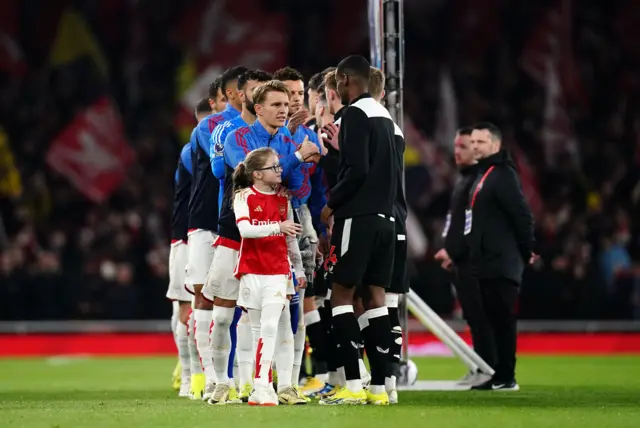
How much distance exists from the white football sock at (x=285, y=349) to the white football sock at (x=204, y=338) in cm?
98

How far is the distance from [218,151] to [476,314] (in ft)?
14.0

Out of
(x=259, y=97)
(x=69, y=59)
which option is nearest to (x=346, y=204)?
Answer: (x=259, y=97)

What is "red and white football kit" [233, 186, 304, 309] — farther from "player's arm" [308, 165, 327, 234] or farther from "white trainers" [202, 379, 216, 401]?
"player's arm" [308, 165, 327, 234]

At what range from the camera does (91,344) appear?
2016cm

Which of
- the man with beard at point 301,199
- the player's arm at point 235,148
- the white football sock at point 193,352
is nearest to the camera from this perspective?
the player's arm at point 235,148

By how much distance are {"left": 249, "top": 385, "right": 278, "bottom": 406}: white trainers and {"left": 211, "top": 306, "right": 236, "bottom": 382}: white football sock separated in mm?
511

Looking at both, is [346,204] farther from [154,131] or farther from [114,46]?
[114,46]

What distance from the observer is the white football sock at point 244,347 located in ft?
29.9

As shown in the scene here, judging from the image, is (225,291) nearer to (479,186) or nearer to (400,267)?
(400,267)

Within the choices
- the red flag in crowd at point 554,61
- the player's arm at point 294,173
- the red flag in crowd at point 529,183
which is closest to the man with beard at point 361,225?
the player's arm at point 294,173

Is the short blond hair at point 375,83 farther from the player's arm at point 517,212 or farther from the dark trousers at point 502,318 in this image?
the dark trousers at point 502,318

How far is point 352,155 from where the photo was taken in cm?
871

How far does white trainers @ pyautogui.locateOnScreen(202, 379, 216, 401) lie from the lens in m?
9.30

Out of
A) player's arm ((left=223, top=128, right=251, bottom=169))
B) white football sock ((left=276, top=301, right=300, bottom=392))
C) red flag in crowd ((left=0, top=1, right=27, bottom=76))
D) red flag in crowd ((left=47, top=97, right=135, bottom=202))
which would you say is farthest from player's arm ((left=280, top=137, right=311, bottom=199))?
red flag in crowd ((left=0, top=1, right=27, bottom=76))
